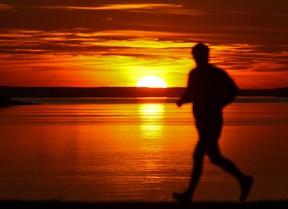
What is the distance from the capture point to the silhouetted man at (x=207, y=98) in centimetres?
965

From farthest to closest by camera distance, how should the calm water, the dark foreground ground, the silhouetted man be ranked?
the calm water < the silhouetted man < the dark foreground ground

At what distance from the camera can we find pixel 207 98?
977 cm

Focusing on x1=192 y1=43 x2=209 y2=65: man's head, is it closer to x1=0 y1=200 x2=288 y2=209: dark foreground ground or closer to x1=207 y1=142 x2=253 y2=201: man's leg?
x1=207 y1=142 x2=253 y2=201: man's leg

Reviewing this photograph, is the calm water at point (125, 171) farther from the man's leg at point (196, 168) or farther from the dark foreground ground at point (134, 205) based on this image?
the dark foreground ground at point (134, 205)

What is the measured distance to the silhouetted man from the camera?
9648mm

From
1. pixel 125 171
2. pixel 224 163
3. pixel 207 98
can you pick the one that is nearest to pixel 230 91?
pixel 207 98

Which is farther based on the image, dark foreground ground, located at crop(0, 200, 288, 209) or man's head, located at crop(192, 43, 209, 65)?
man's head, located at crop(192, 43, 209, 65)

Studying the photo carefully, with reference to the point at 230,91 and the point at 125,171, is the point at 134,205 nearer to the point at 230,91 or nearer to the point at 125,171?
the point at 230,91

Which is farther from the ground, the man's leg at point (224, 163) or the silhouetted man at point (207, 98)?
the silhouetted man at point (207, 98)

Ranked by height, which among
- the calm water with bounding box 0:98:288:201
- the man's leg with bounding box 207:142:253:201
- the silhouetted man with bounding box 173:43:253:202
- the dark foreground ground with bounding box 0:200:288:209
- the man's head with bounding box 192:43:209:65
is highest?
the man's head with bounding box 192:43:209:65

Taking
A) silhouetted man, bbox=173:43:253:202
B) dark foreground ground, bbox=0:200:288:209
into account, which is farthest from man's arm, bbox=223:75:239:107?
dark foreground ground, bbox=0:200:288:209

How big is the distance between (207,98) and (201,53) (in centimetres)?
62

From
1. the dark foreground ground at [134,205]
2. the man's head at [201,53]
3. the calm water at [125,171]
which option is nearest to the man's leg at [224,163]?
the dark foreground ground at [134,205]

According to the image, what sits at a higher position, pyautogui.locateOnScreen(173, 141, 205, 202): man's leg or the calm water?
pyautogui.locateOnScreen(173, 141, 205, 202): man's leg
